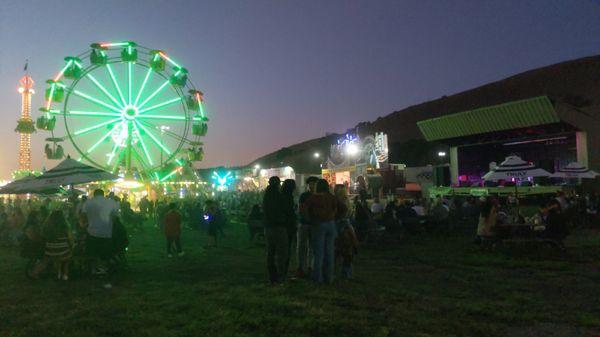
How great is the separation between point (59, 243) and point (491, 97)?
324 feet

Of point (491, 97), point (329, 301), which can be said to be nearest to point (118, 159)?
point (329, 301)

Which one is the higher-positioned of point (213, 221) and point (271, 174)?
point (271, 174)

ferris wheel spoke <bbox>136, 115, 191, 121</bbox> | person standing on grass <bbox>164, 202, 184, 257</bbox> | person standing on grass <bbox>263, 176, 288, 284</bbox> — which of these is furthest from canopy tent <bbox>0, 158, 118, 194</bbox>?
ferris wheel spoke <bbox>136, 115, 191, 121</bbox>

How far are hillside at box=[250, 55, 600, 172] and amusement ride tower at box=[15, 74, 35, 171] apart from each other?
130 ft

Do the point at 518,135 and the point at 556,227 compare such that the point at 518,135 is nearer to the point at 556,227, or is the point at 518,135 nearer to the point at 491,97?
the point at 556,227

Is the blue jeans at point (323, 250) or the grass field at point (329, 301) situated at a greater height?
the blue jeans at point (323, 250)

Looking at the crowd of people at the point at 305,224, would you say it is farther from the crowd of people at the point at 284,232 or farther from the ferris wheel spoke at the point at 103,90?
the ferris wheel spoke at the point at 103,90

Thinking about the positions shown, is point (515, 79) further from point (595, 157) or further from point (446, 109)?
point (595, 157)

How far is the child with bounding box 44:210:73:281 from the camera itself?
309 inches

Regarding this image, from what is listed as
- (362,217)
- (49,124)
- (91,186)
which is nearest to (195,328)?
(362,217)

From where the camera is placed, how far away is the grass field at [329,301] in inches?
187

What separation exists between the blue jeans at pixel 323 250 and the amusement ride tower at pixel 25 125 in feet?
247

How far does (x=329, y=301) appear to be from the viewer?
18.4ft

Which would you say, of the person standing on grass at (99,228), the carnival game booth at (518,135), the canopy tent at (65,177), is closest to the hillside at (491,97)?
the carnival game booth at (518,135)
